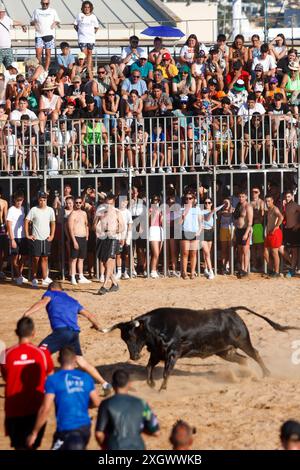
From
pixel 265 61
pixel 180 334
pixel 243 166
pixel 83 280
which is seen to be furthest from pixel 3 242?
pixel 180 334

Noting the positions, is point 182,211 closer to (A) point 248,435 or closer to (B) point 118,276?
(B) point 118,276

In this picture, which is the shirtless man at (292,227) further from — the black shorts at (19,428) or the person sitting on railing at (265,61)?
the black shorts at (19,428)

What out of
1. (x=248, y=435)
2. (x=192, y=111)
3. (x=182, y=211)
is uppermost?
(x=192, y=111)

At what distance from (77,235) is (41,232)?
2.22 ft

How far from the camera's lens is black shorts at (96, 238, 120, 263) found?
69.1ft

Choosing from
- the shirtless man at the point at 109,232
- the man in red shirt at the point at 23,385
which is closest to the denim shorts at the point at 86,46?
the shirtless man at the point at 109,232

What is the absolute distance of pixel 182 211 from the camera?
22297mm

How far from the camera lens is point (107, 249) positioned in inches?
832

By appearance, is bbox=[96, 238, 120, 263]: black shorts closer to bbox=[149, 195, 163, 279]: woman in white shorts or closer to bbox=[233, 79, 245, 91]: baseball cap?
bbox=[149, 195, 163, 279]: woman in white shorts

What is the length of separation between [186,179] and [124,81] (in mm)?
2322

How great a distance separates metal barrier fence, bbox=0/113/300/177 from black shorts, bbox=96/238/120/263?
1810 mm
